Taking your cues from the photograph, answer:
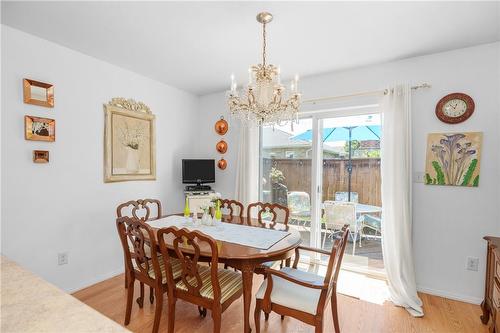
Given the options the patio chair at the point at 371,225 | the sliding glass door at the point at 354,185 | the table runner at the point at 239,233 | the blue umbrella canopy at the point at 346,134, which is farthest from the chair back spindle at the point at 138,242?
the patio chair at the point at 371,225

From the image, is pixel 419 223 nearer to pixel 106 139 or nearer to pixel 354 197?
pixel 354 197

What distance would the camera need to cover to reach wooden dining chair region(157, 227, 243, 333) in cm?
158

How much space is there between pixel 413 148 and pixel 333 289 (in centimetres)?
177

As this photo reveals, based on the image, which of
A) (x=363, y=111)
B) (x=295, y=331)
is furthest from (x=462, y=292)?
(x=363, y=111)

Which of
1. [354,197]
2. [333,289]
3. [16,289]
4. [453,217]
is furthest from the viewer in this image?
[354,197]

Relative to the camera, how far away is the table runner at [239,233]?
1897 millimetres

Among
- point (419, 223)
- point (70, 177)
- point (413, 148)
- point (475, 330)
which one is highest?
point (413, 148)

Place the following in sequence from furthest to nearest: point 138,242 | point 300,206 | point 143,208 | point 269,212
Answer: point 300,206, point 269,212, point 143,208, point 138,242

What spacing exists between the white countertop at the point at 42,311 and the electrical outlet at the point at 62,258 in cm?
179

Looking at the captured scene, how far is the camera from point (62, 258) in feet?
8.05

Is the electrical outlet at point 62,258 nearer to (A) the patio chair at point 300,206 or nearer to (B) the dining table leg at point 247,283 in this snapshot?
(B) the dining table leg at point 247,283

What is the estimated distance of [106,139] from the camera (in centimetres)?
281

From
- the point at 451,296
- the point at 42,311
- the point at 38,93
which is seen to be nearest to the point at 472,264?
the point at 451,296

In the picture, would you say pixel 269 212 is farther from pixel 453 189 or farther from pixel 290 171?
pixel 453 189
